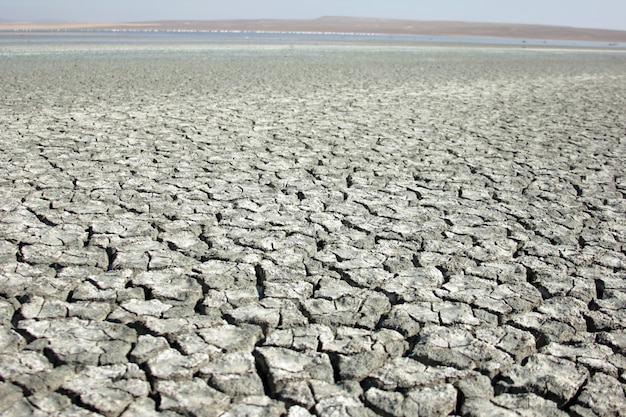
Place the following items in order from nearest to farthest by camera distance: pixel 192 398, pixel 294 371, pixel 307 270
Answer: pixel 192 398, pixel 294 371, pixel 307 270

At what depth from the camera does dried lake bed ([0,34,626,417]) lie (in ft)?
6.56

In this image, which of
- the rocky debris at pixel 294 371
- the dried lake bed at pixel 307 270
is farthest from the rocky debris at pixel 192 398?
the rocky debris at pixel 294 371

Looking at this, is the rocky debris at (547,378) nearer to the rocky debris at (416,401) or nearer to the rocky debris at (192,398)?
the rocky debris at (416,401)

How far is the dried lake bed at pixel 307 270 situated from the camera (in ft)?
6.56

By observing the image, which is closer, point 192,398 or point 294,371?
point 192,398

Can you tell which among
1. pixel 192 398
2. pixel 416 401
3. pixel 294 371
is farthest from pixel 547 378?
pixel 192 398

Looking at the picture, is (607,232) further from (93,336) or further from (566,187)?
(93,336)

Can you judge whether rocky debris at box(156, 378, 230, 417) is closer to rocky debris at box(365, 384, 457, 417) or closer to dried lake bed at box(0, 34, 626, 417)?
dried lake bed at box(0, 34, 626, 417)

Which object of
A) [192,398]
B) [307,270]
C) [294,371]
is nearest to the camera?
[192,398]

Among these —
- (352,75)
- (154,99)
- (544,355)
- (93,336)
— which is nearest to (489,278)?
(544,355)

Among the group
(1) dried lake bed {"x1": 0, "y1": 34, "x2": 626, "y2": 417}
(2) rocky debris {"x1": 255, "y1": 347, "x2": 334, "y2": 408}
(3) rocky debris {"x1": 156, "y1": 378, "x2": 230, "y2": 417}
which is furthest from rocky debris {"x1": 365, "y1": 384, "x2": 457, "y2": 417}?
(3) rocky debris {"x1": 156, "y1": 378, "x2": 230, "y2": 417}

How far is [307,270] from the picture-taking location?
115 inches

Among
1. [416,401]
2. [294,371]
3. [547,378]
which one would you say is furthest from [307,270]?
[547,378]

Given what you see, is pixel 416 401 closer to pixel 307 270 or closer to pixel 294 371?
pixel 294 371
